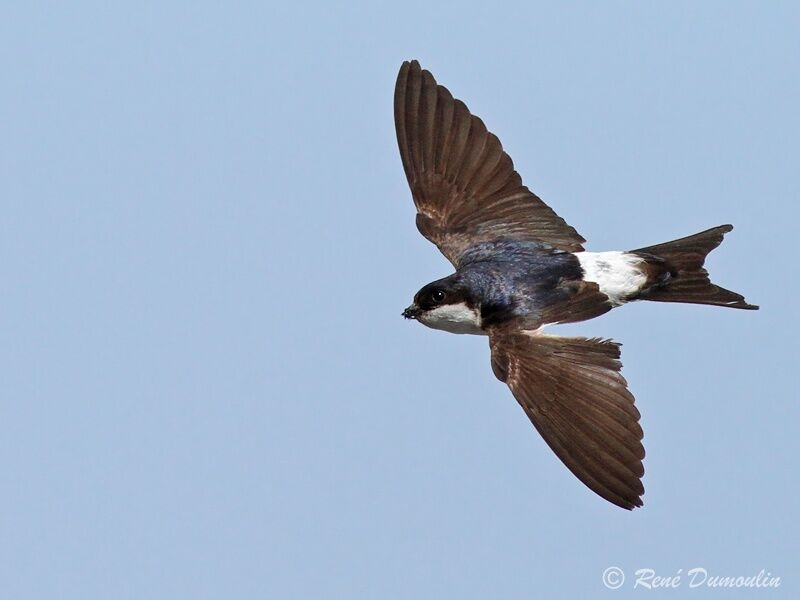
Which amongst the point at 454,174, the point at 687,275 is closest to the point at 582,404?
the point at 687,275

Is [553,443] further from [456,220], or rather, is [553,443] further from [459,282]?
[456,220]

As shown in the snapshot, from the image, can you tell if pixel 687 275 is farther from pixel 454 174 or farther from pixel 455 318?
pixel 454 174

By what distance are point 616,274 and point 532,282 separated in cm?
48

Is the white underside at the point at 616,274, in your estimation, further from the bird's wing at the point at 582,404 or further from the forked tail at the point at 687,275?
the bird's wing at the point at 582,404

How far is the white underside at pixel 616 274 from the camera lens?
8.77 m

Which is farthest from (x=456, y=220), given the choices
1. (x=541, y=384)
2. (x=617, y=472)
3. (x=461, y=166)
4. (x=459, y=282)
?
(x=617, y=472)

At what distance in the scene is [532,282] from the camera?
8742 mm

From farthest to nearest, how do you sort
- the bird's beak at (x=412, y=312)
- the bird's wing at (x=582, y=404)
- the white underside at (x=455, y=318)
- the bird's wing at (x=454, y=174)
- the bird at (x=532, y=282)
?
the bird's wing at (x=454, y=174), the bird's beak at (x=412, y=312), the white underside at (x=455, y=318), the bird at (x=532, y=282), the bird's wing at (x=582, y=404)

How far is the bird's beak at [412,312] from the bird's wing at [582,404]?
24.9 inches

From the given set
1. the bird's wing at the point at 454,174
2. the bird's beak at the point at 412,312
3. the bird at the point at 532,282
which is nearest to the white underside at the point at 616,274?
the bird at the point at 532,282

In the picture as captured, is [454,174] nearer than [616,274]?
No

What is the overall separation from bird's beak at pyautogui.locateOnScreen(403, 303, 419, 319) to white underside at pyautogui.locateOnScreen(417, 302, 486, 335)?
0.13 ft

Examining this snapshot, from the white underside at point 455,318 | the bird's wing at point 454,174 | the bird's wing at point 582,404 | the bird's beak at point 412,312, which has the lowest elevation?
the bird's wing at point 582,404

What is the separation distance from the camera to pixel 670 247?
8.98 metres
